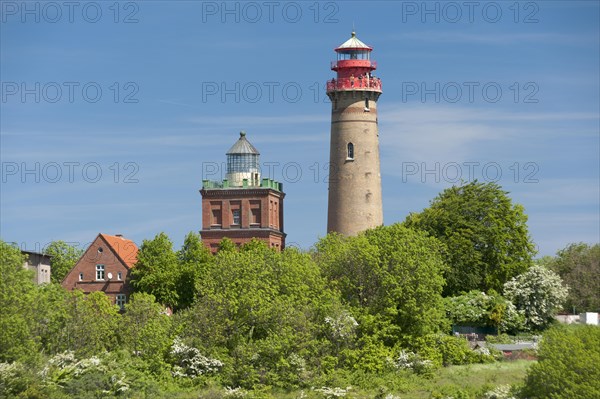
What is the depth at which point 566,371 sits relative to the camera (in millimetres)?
70875

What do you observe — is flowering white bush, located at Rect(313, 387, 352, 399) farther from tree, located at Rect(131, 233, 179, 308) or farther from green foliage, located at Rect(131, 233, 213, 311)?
tree, located at Rect(131, 233, 179, 308)

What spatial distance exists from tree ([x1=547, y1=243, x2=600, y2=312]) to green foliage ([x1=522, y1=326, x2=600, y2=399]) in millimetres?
46290

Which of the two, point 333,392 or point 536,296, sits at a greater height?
point 536,296

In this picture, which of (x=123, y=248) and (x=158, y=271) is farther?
Result: (x=123, y=248)

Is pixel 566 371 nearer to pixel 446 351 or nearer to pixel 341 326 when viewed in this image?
pixel 446 351

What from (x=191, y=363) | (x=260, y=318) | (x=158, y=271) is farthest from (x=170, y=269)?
(x=191, y=363)

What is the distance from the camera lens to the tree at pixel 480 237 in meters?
102

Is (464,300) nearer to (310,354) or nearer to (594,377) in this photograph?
(310,354)

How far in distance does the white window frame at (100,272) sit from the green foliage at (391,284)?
3931cm

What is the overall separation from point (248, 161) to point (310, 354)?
56318mm

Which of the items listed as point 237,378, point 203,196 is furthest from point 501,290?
point 203,196

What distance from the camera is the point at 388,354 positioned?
81.2m

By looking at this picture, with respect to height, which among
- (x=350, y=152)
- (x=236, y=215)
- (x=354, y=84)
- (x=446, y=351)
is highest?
(x=354, y=84)

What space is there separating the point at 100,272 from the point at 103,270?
0.36 meters
